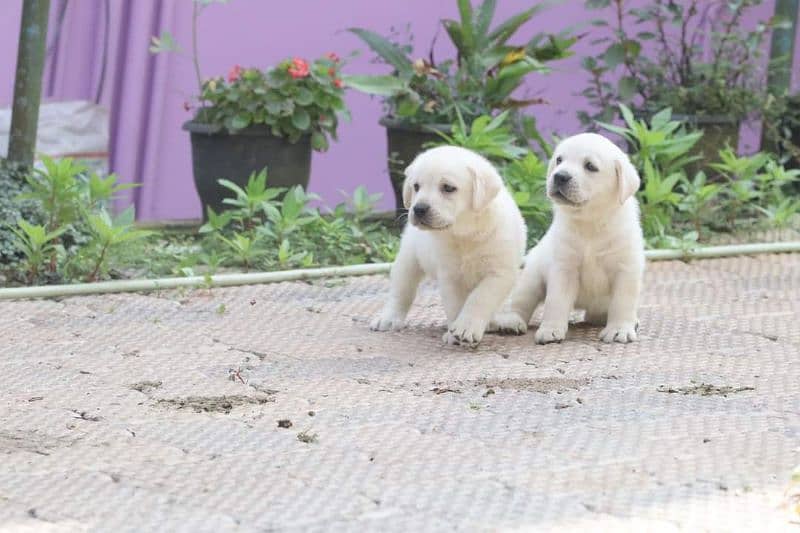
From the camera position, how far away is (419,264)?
4234mm

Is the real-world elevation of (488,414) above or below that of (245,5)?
below

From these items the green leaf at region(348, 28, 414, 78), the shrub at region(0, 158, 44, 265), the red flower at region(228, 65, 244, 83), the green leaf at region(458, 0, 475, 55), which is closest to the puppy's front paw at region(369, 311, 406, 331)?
the shrub at region(0, 158, 44, 265)

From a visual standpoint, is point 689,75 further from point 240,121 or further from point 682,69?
point 240,121

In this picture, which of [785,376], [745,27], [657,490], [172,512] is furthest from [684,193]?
[172,512]

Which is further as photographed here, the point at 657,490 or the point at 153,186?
the point at 153,186

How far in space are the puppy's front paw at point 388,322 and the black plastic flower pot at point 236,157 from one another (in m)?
2.05

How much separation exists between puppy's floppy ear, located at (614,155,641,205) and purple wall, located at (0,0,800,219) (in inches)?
107

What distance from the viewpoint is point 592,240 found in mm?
4086

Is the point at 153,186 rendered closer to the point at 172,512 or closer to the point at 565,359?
the point at 565,359

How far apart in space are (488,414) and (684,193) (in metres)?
3.44

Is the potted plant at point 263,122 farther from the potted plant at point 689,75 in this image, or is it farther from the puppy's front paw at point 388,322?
the puppy's front paw at point 388,322

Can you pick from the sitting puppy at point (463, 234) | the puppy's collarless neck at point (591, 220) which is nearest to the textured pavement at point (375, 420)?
the sitting puppy at point (463, 234)

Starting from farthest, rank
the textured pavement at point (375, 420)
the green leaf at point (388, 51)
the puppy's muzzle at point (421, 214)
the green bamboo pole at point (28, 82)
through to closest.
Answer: the green leaf at point (388, 51)
the green bamboo pole at point (28, 82)
the puppy's muzzle at point (421, 214)
the textured pavement at point (375, 420)

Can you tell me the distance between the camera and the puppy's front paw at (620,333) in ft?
13.3
